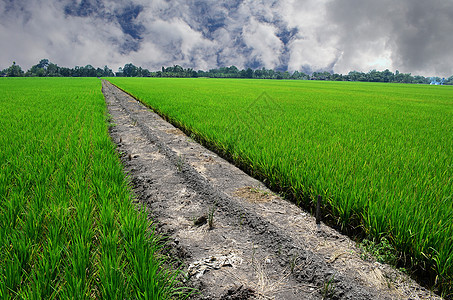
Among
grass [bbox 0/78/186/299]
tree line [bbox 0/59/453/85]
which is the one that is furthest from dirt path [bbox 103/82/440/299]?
tree line [bbox 0/59/453/85]

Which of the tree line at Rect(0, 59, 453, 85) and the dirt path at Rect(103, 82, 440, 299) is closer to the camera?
the dirt path at Rect(103, 82, 440, 299)

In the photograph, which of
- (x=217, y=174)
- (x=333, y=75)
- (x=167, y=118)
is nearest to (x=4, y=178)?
(x=217, y=174)

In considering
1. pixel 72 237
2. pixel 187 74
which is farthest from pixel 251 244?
pixel 187 74

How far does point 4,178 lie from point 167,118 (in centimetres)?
590

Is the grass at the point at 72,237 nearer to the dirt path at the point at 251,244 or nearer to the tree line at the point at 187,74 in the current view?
the dirt path at the point at 251,244

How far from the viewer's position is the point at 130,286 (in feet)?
4.87

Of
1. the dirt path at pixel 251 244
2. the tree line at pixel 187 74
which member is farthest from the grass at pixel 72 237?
the tree line at pixel 187 74

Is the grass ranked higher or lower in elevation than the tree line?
lower

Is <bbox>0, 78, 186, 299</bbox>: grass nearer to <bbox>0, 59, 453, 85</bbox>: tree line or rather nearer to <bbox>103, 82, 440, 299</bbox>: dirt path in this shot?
<bbox>103, 82, 440, 299</bbox>: dirt path

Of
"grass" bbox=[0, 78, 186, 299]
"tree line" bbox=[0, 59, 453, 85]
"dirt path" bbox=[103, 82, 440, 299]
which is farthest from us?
"tree line" bbox=[0, 59, 453, 85]

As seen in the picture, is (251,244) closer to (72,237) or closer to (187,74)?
(72,237)

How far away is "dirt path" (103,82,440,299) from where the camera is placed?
63.9 inches

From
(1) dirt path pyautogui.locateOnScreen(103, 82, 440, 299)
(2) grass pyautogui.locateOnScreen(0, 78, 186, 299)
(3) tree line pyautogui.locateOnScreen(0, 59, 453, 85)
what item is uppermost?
(3) tree line pyautogui.locateOnScreen(0, 59, 453, 85)

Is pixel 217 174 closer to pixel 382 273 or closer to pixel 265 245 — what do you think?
pixel 265 245
